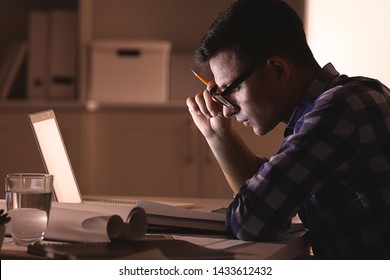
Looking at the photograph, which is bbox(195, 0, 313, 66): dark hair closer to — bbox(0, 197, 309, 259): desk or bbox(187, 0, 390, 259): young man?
bbox(187, 0, 390, 259): young man

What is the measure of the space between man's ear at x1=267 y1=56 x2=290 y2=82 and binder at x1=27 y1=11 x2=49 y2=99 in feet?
7.42

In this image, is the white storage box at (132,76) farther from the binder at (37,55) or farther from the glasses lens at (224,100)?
the glasses lens at (224,100)

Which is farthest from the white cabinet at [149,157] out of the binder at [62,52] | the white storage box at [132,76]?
the binder at [62,52]

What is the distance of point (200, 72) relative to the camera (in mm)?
1480

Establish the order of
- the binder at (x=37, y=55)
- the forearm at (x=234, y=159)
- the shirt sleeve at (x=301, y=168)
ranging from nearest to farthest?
the shirt sleeve at (x=301, y=168)
the forearm at (x=234, y=159)
the binder at (x=37, y=55)

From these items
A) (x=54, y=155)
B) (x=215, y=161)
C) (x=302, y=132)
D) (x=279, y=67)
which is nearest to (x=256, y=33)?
(x=279, y=67)

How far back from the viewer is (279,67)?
1.27 m

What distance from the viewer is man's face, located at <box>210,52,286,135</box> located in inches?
50.1

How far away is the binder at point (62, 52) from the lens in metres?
3.35

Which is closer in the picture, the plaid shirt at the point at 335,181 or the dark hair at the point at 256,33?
the plaid shirt at the point at 335,181

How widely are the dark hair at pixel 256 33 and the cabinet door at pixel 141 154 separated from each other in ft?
6.84

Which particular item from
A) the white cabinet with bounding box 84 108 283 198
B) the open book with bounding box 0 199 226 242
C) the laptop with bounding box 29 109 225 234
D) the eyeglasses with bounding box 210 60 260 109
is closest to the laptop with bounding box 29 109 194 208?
the laptop with bounding box 29 109 225 234
